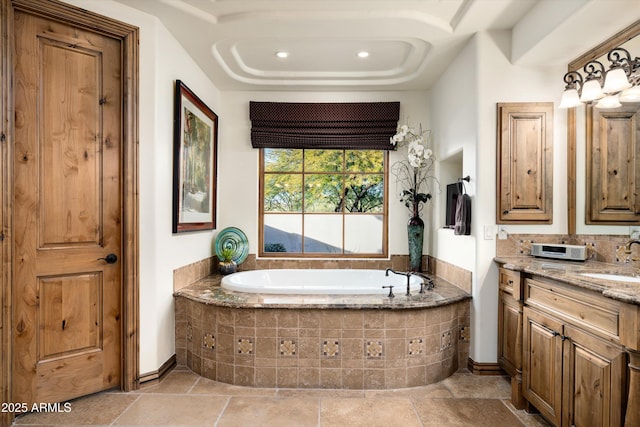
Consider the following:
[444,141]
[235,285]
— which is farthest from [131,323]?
[444,141]

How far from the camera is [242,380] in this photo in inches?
101

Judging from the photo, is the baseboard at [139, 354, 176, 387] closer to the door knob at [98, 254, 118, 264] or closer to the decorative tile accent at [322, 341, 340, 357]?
the door knob at [98, 254, 118, 264]

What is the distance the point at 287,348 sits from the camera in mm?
2527

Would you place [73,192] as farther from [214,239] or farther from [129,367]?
[214,239]

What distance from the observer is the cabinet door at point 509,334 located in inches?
90.4

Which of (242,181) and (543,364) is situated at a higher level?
(242,181)

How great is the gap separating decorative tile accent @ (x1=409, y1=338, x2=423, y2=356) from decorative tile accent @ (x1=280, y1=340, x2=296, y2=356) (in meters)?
0.79

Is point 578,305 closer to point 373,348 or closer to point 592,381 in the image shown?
point 592,381

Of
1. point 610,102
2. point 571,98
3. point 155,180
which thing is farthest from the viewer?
point 155,180

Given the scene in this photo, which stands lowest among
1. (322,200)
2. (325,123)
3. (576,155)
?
(322,200)

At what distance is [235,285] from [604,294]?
229 centimetres

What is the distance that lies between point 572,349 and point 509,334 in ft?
2.41

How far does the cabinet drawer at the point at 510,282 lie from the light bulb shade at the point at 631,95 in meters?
1.15

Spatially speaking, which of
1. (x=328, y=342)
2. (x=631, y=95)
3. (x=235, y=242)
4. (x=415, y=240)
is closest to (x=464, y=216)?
(x=415, y=240)
